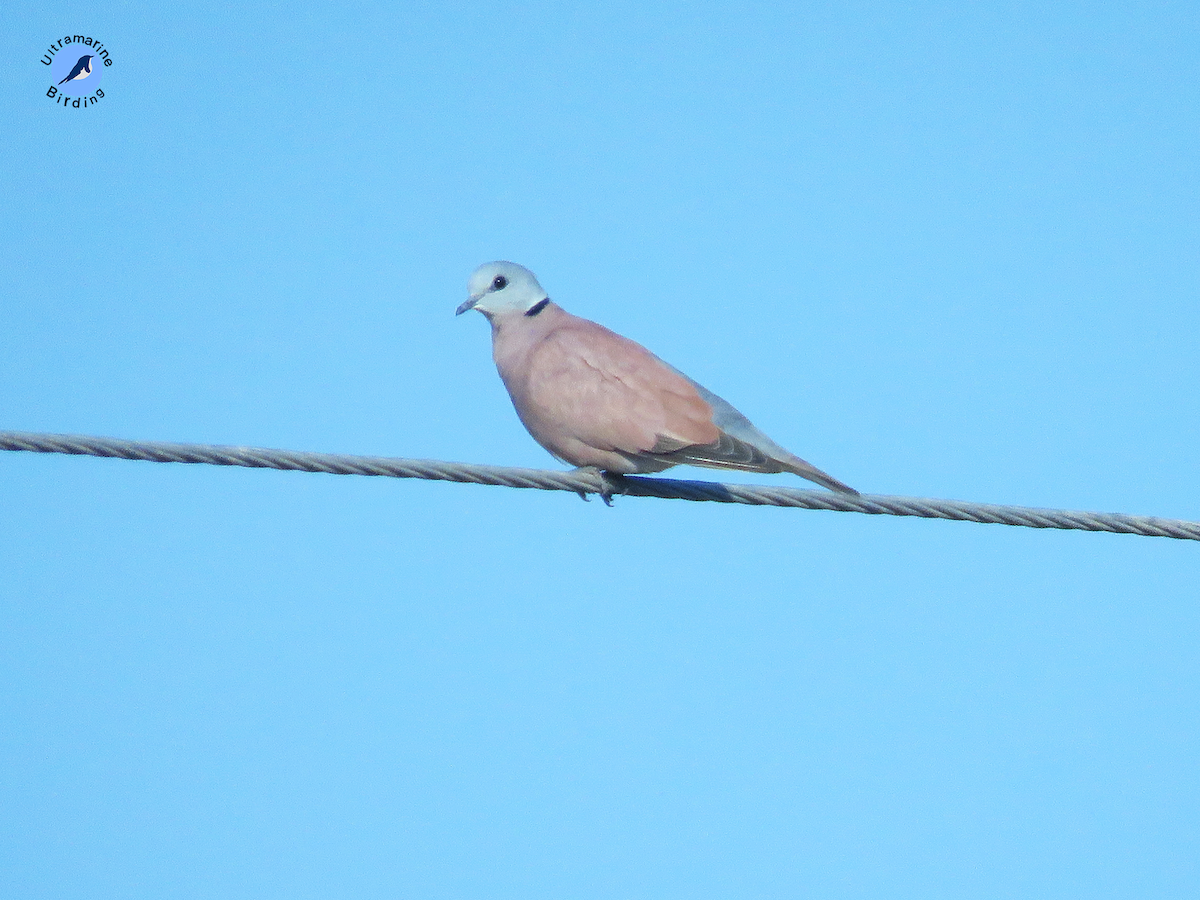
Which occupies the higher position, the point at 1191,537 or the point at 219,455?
the point at 219,455

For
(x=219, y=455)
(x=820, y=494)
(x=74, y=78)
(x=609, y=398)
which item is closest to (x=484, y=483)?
(x=219, y=455)

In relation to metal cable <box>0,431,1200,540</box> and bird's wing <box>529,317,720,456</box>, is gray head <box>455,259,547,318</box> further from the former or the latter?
metal cable <box>0,431,1200,540</box>

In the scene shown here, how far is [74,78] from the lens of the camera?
10539 mm

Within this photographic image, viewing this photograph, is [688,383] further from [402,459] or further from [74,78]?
[74,78]

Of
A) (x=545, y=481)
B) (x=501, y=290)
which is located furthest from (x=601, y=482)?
(x=501, y=290)

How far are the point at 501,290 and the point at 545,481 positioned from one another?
7.40 ft

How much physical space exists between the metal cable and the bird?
51cm

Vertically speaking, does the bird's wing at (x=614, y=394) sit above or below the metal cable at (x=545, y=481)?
above

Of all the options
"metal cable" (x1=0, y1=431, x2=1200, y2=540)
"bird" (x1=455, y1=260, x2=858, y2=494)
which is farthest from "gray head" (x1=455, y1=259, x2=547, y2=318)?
"metal cable" (x1=0, y1=431, x2=1200, y2=540)

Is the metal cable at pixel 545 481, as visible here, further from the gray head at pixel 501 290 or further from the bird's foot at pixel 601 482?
the gray head at pixel 501 290

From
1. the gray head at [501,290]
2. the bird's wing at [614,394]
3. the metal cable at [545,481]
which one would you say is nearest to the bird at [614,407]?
the bird's wing at [614,394]

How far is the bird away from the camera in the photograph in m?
5.78

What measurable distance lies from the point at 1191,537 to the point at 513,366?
9.90 feet

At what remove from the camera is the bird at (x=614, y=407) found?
5.78m
